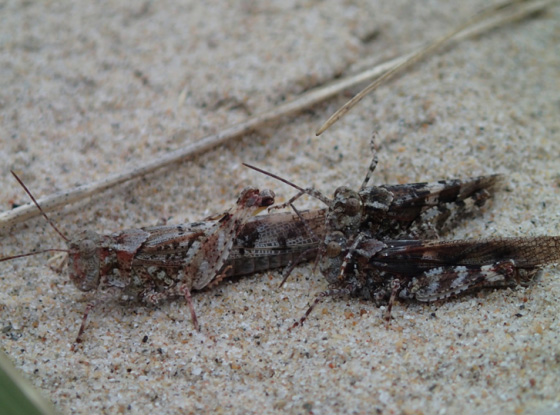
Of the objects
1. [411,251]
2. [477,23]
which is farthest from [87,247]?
[477,23]

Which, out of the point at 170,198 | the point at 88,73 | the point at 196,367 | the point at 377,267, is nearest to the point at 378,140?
the point at 377,267

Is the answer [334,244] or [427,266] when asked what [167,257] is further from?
[427,266]

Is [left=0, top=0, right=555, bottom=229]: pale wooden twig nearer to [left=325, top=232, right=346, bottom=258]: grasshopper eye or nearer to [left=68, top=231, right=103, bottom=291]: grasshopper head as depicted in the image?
[left=68, top=231, right=103, bottom=291]: grasshopper head

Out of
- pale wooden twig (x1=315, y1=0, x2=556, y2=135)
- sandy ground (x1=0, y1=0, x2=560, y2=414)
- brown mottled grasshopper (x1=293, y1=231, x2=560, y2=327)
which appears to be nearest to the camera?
sandy ground (x1=0, y1=0, x2=560, y2=414)

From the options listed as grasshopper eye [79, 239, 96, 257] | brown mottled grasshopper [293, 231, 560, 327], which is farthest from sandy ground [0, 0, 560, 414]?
grasshopper eye [79, 239, 96, 257]

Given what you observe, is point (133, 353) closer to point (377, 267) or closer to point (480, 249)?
point (377, 267)

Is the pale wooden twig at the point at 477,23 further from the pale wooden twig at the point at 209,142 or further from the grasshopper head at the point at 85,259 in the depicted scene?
the grasshopper head at the point at 85,259

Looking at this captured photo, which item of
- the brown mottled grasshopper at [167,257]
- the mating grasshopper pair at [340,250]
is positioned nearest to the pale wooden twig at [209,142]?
the brown mottled grasshopper at [167,257]
